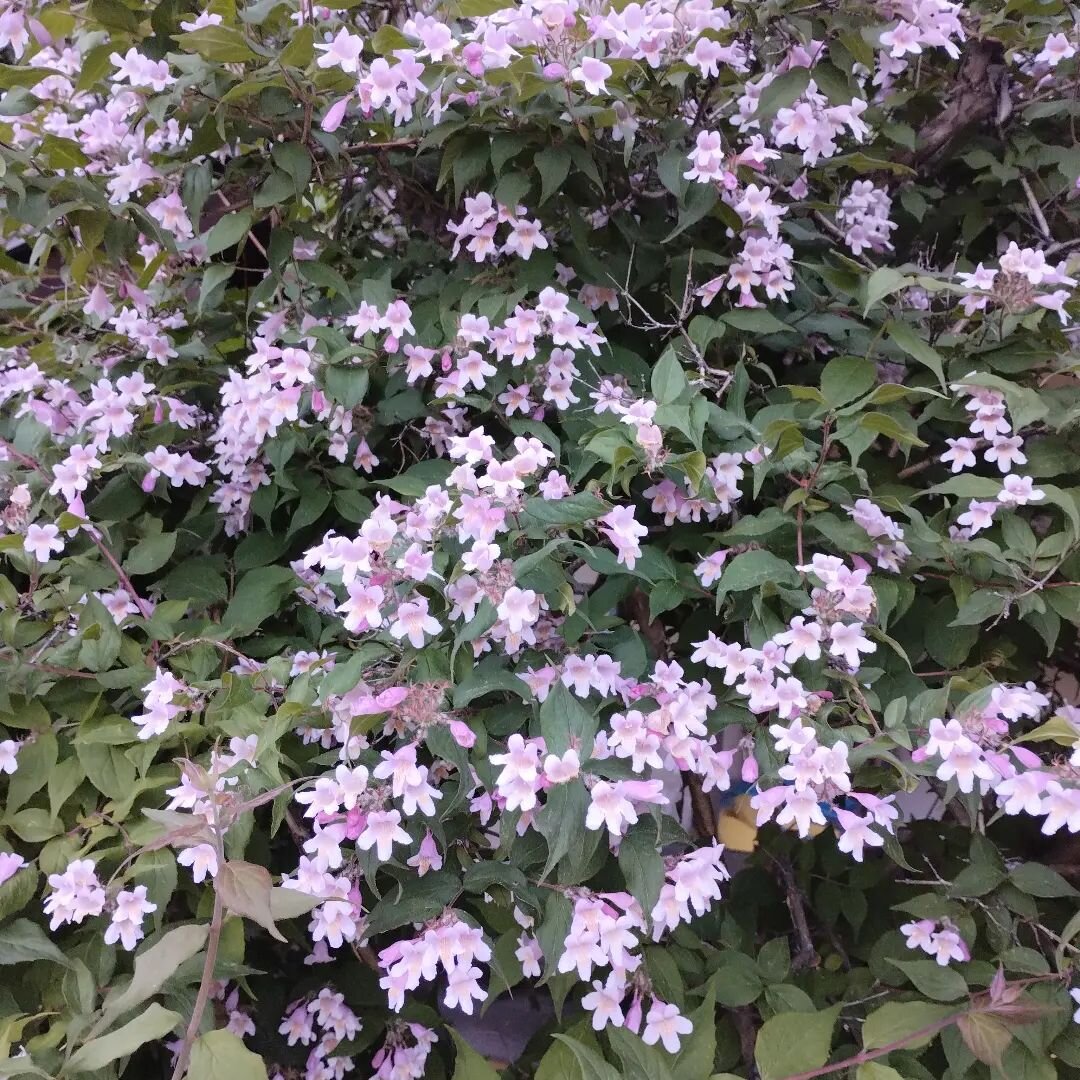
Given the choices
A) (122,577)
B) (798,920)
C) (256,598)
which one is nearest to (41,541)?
(122,577)

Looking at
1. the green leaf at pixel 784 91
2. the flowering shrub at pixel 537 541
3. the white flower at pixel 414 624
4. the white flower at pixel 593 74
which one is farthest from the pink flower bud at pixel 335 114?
the white flower at pixel 414 624

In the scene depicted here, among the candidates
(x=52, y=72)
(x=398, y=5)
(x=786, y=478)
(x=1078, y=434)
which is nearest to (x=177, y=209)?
(x=52, y=72)

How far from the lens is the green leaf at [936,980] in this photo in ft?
3.47

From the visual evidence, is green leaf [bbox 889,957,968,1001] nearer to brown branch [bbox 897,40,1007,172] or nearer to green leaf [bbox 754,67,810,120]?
green leaf [bbox 754,67,810,120]

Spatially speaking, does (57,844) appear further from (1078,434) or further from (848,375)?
(1078,434)

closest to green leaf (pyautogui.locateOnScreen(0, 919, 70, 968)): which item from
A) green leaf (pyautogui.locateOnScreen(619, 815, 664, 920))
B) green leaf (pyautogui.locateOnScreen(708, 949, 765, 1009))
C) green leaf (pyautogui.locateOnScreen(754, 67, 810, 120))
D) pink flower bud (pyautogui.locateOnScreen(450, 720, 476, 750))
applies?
pink flower bud (pyautogui.locateOnScreen(450, 720, 476, 750))

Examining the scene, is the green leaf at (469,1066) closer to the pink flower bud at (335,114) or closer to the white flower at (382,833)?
the white flower at (382,833)

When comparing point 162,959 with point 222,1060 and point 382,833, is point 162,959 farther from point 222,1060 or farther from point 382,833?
point 382,833

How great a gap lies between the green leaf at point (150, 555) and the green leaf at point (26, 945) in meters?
0.47

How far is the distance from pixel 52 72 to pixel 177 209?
23cm

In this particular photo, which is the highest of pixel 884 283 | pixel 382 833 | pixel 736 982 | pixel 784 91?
pixel 784 91

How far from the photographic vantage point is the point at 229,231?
1.25 m

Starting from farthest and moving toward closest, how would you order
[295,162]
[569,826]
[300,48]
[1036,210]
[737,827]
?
[737,827] < [1036,210] < [295,162] < [300,48] < [569,826]

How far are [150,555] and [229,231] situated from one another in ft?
1.56
